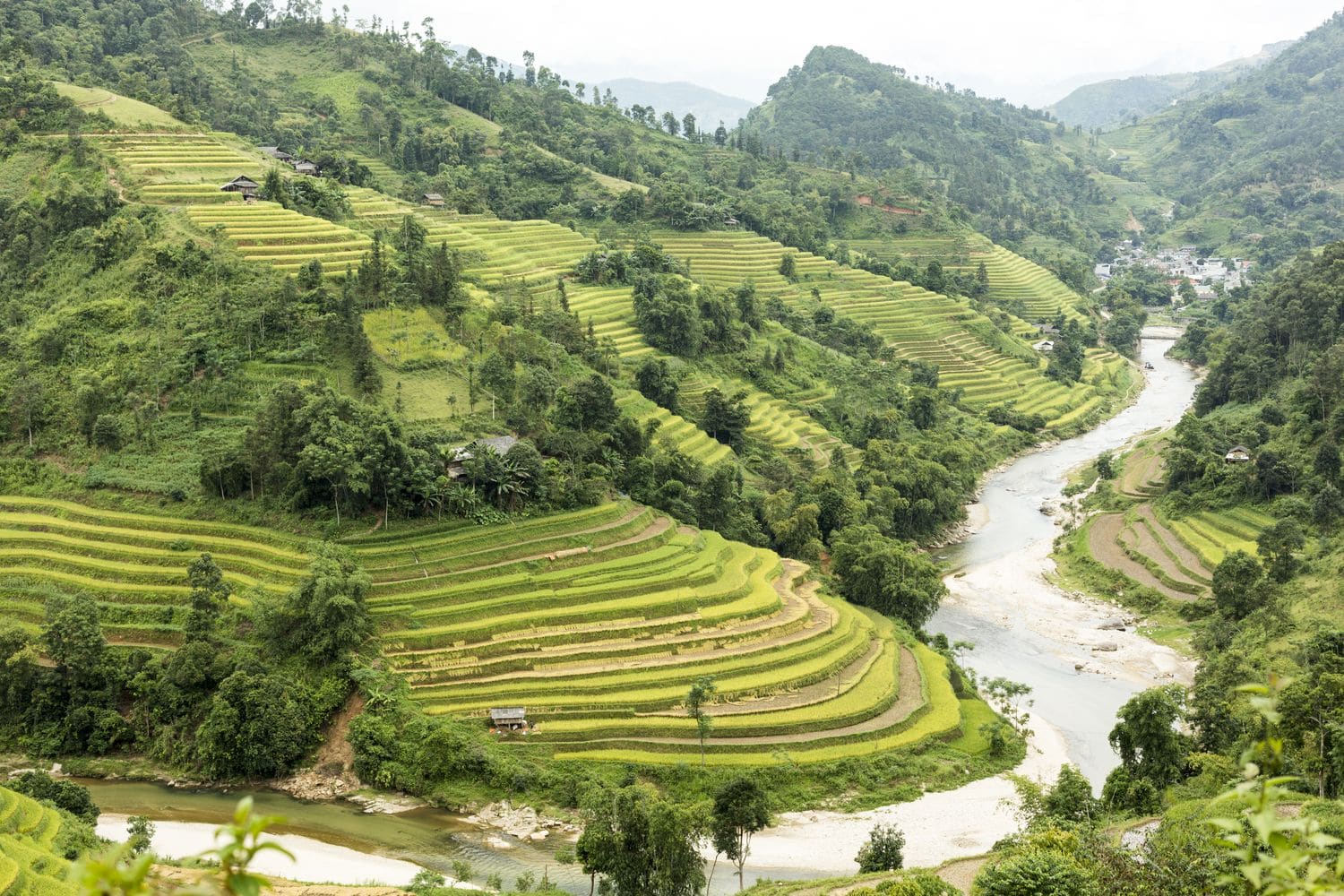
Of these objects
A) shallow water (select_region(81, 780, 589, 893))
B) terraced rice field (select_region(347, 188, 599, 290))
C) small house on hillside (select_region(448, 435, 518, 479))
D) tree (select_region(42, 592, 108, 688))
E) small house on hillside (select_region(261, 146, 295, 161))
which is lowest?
shallow water (select_region(81, 780, 589, 893))

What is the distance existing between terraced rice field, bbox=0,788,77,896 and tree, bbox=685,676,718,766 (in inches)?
601

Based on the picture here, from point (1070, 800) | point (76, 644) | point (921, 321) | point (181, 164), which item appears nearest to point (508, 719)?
point (76, 644)

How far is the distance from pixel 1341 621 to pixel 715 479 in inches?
910

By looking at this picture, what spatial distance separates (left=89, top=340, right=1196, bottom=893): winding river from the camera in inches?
1028

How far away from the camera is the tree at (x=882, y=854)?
81.6ft

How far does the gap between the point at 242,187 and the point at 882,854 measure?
1723 inches

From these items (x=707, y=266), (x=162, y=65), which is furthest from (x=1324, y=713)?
(x=162, y=65)

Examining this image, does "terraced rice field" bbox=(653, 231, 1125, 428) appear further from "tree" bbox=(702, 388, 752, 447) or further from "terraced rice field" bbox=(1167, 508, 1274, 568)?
"terraced rice field" bbox=(1167, 508, 1274, 568)

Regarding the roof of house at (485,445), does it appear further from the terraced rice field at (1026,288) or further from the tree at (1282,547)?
the terraced rice field at (1026,288)

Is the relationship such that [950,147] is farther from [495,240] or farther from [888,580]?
[888,580]

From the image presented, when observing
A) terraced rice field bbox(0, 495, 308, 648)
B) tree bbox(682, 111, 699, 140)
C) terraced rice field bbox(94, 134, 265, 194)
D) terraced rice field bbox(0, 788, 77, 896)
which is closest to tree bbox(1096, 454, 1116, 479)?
terraced rice field bbox(0, 495, 308, 648)

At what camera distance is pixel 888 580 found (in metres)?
40.7

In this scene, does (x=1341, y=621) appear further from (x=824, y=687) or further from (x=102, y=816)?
(x=102, y=816)

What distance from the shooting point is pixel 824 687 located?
33219 mm
